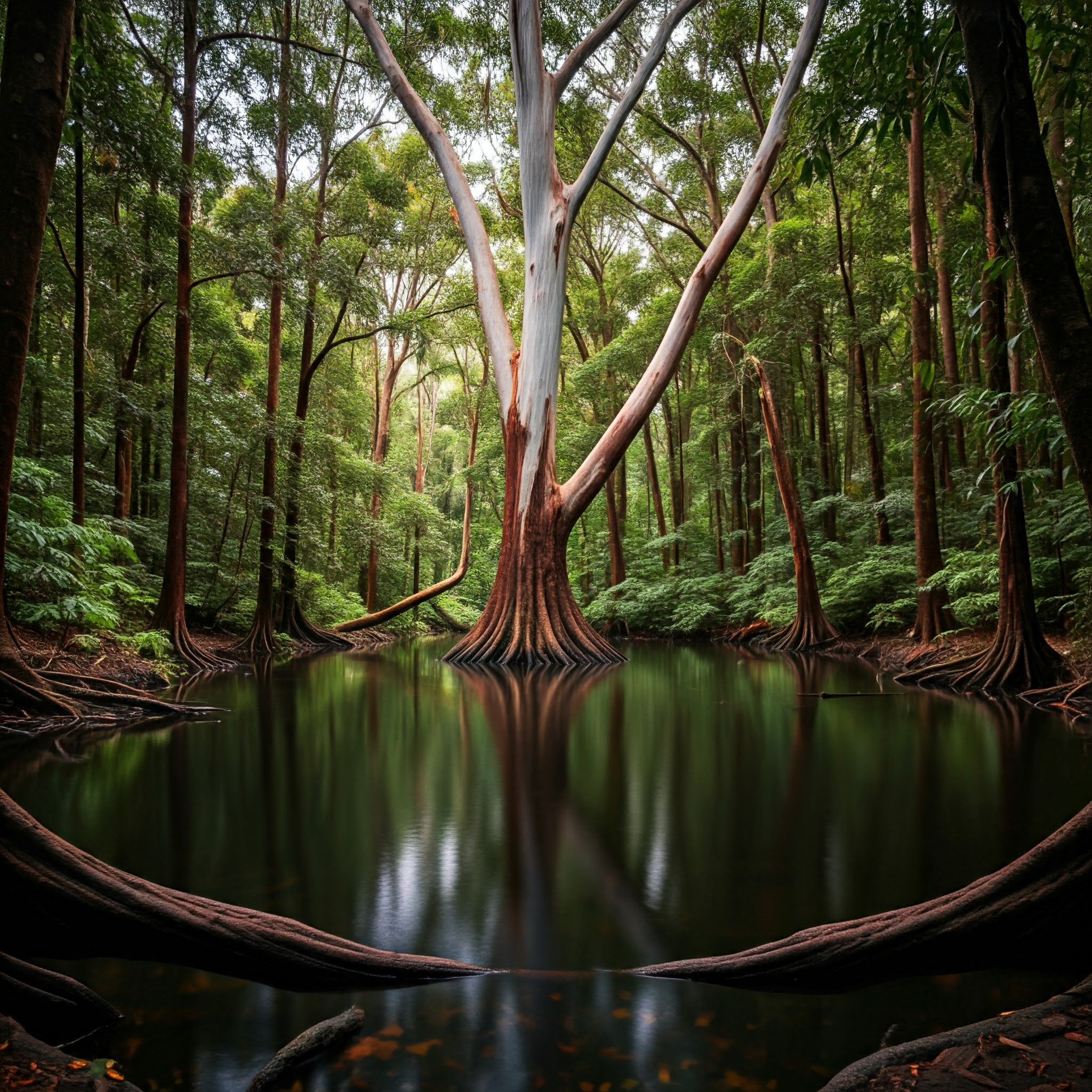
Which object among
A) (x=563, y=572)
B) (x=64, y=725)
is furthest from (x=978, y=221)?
(x=64, y=725)

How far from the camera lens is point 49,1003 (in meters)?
1.54

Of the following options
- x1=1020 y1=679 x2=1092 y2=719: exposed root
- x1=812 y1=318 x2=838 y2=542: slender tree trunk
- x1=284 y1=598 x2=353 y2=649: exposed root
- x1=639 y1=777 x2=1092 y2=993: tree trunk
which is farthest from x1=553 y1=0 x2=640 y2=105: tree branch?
x1=639 y1=777 x2=1092 y2=993: tree trunk

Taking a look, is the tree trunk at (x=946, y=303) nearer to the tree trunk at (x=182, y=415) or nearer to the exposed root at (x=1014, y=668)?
the exposed root at (x=1014, y=668)

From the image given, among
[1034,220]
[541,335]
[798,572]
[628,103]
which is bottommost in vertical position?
[798,572]

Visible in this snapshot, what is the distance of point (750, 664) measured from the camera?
10.9 meters

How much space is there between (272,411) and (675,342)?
777cm

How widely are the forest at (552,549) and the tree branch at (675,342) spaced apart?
0.09 m

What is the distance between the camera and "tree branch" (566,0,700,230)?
34.7 ft

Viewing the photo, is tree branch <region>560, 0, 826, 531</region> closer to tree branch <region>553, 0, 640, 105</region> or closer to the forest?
the forest

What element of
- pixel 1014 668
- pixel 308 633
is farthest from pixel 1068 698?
pixel 308 633

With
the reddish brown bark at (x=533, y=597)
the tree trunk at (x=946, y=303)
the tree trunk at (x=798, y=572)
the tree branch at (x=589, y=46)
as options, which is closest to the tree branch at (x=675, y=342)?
the reddish brown bark at (x=533, y=597)

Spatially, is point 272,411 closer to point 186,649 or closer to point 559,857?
point 186,649

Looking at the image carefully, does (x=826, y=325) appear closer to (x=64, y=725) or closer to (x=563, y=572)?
(x=563, y=572)

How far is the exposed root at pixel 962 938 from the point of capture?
1718 millimetres
